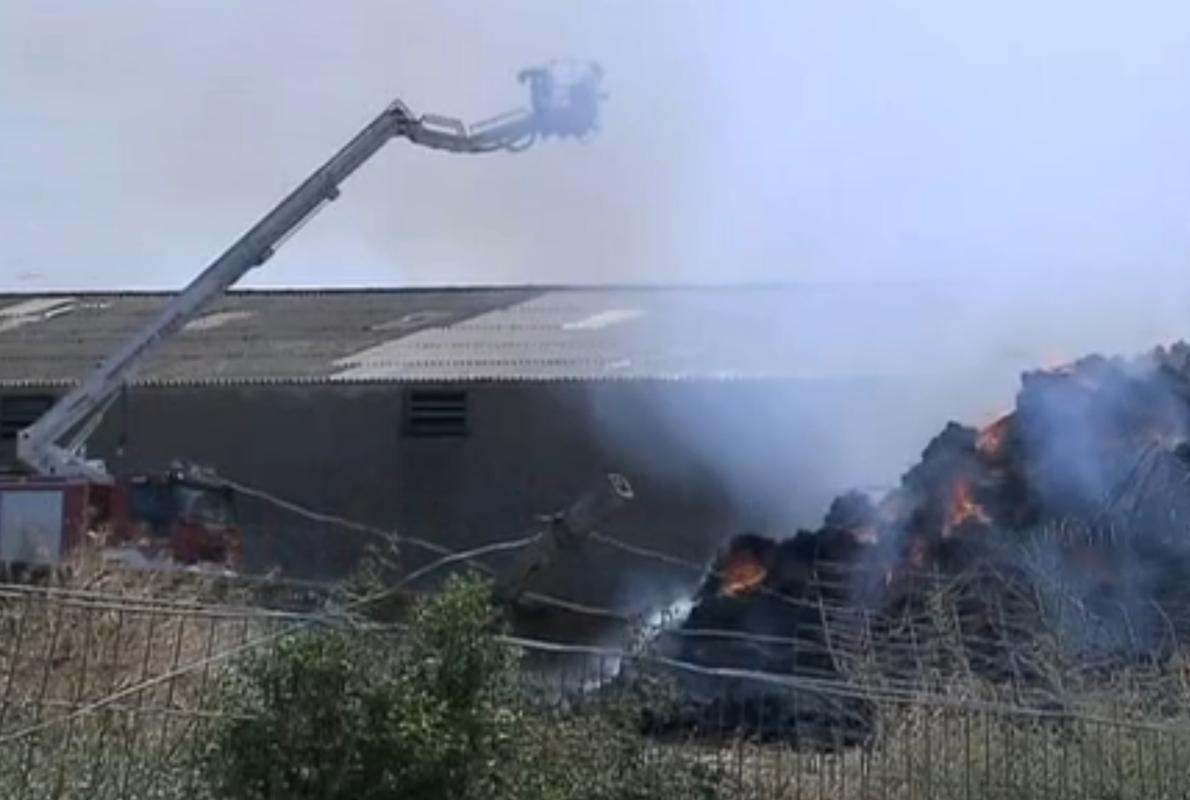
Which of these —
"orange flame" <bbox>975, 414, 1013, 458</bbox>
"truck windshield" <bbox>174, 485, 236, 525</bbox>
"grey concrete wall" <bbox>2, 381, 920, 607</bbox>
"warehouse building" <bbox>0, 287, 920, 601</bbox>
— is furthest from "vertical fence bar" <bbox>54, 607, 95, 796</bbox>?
"grey concrete wall" <bbox>2, 381, 920, 607</bbox>

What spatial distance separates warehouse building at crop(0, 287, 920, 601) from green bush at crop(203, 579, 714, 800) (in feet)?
54.7

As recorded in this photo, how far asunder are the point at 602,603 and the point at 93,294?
16005 millimetres

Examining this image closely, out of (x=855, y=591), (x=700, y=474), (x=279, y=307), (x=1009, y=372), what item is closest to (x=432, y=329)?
(x=279, y=307)

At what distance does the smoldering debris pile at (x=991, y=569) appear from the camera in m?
11.8

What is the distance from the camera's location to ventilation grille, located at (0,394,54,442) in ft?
96.9

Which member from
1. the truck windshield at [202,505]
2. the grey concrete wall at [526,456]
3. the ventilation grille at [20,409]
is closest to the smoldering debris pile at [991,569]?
the grey concrete wall at [526,456]

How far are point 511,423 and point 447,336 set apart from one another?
3774 millimetres

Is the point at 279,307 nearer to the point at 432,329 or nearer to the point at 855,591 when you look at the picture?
the point at 432,329

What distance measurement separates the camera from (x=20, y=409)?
97.5 ft

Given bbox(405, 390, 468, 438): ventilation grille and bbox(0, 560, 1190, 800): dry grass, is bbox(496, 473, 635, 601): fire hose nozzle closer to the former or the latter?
bbox(405, 390, 468, 438): ventilation grille

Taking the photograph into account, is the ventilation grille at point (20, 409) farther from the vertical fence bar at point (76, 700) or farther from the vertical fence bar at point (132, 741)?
the vertical fence bar at point (132, 741)

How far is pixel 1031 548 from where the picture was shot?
49.2 feet

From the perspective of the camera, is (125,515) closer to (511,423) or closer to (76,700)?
(511,423)

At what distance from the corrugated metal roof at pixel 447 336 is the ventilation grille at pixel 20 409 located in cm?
22
